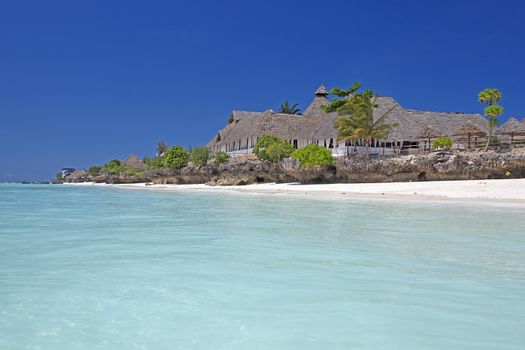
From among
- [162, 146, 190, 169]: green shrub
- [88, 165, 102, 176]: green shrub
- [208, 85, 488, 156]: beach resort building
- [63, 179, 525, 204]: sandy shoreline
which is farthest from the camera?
[88, 165, 102, 176]: green shrub

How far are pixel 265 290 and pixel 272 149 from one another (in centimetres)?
2634

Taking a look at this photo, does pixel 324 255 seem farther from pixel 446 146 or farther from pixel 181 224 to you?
pixel 446 146

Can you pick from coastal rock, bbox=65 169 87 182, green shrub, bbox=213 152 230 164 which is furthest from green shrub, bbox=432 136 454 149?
coastal rock, bbox=65 169 87 182

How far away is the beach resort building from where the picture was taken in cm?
3109

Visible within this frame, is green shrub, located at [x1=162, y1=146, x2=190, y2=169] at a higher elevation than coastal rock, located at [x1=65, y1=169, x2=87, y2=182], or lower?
higher

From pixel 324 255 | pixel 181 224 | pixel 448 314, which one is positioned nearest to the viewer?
pixel 448 314

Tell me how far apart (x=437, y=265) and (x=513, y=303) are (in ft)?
4.20

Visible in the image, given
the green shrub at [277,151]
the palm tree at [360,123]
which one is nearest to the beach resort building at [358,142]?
the palm tree at [360,123]

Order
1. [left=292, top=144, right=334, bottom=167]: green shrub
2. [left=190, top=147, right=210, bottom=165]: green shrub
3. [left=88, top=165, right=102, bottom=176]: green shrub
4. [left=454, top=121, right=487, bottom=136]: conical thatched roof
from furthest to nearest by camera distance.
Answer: [left=88, top=165, right=102, bottom=176]: green shrub, [left=190, top=147, right=210, bottom=165]: green shrub, [left=454, top=121, right=487, bottom=136]: conical thatched roof, [left=292, top=144, right=334, bottom=167]: green shrub

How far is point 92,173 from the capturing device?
69.4 m

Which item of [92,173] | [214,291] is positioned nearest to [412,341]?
[214,291]

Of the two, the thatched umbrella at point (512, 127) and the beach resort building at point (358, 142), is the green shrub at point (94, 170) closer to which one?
the beach resort building at point (358, 142)

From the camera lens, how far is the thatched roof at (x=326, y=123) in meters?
32.6

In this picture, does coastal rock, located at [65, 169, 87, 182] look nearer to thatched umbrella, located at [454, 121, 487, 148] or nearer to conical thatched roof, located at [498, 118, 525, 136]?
thatched umbrella, located at [454, 121, 487, 148]
